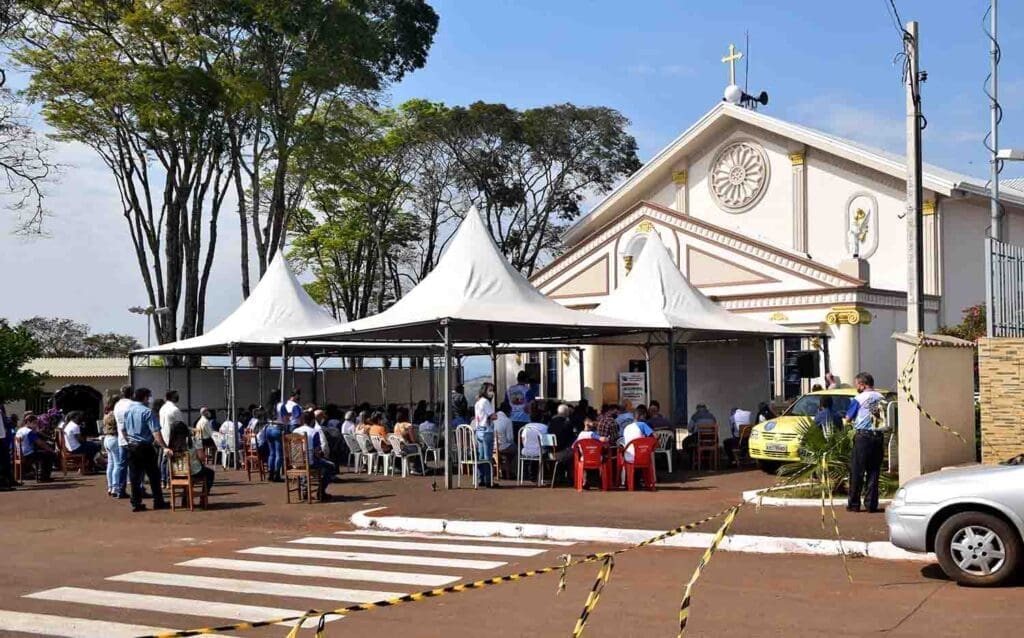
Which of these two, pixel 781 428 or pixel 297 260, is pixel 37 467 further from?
pixel 297 260

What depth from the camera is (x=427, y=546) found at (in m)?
→ 12.2

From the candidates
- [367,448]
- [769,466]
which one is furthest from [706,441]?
[367,448]

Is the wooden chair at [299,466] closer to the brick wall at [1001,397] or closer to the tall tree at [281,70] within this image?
the brick wall at [1001,397]

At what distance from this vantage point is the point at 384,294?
48.9 m

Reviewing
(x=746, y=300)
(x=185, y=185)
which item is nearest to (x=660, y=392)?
(x=746, y=300)

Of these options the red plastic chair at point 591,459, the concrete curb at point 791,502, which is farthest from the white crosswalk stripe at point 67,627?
the red plastic chair at point 591,459

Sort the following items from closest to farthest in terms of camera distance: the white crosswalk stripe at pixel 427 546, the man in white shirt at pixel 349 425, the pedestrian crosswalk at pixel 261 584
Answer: the pedestrian crosswalk at pixel 261 584 → the white crosswalk stripe at pixel 427 546 → the man in white shirt at pixel 349 425

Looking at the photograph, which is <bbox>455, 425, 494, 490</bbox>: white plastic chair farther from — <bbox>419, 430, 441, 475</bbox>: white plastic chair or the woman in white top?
<bbox>419, 430, 441, 475</bbox>: white plastic chair

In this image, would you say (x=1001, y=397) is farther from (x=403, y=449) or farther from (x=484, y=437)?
(x=403, y=449)

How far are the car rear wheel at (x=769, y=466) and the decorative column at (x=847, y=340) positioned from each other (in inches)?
351

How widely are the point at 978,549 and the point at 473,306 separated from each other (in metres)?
11.0

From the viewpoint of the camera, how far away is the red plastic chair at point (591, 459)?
16719 millimetres

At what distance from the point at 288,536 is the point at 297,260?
115 feet

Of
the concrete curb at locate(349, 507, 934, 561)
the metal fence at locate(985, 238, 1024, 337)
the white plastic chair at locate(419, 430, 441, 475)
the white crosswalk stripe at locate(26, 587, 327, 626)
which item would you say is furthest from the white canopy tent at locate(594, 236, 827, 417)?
the white crosswalk stripe at locate(26, 587, 327, 626)
